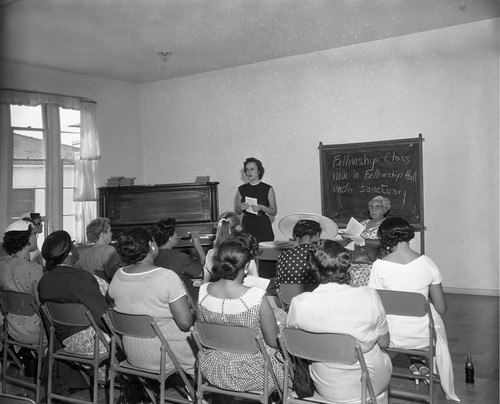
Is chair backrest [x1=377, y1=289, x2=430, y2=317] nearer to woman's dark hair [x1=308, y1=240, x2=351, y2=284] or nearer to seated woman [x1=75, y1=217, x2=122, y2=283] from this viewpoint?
woman's dark hair [x1=308, y1=240, x2=351, y2=284]

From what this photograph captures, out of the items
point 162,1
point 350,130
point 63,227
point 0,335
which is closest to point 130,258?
point 0,335

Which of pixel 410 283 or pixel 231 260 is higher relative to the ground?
pixel 231 260

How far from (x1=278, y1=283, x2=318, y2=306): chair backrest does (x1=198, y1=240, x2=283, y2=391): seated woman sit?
727 mm

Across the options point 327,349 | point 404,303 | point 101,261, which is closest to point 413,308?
point 404,303

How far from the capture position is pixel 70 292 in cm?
300

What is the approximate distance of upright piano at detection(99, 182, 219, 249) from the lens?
7.28 meters

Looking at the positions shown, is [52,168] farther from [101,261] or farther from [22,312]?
[22,312]

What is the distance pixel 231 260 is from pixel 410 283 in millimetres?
1086

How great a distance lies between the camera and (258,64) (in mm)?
7363

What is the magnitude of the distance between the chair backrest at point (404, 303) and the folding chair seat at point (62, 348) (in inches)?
60.7

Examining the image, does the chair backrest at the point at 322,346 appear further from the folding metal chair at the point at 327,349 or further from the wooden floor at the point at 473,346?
the wooden floor at the point at 473,346

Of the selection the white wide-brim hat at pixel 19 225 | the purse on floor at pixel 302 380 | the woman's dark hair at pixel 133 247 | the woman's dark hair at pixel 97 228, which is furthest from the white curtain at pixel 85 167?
the purse on floor at pixel 302 380

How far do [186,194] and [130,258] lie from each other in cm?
455

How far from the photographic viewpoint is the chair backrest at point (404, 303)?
2.76 meters
